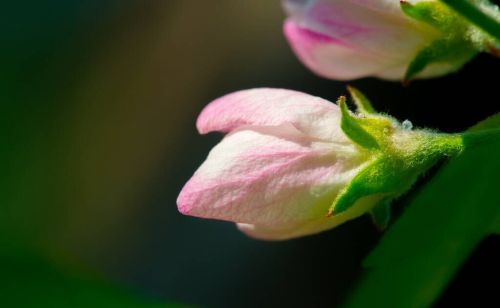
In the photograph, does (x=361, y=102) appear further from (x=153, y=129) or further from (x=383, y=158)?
(x=153, y=129)

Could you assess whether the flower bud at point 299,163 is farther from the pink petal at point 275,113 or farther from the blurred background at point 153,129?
the blurred background at point 153,129

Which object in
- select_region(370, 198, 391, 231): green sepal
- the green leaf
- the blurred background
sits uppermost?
select_region(370, 198, 391, 231): green sepal

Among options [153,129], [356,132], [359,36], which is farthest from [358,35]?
[153,129]

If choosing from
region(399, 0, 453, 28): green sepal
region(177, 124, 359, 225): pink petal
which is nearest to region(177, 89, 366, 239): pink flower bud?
region(177, 124, 359, 225): pink petal

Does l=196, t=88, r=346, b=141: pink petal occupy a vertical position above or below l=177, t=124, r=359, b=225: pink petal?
above

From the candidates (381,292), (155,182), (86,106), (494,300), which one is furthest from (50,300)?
(86,106)

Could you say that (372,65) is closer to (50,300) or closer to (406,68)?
(406,68)

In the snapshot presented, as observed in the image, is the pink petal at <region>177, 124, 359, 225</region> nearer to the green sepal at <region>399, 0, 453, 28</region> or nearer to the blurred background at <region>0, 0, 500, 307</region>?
the green sepal at <region>399, 0, 453, 28</region>

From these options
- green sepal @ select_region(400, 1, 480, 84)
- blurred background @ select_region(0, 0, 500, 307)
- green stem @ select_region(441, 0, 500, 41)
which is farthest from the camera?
blurred background @ select_region(0, 0, 500, 307)

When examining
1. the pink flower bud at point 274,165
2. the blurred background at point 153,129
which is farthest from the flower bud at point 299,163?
the blurred background at point 153,129
